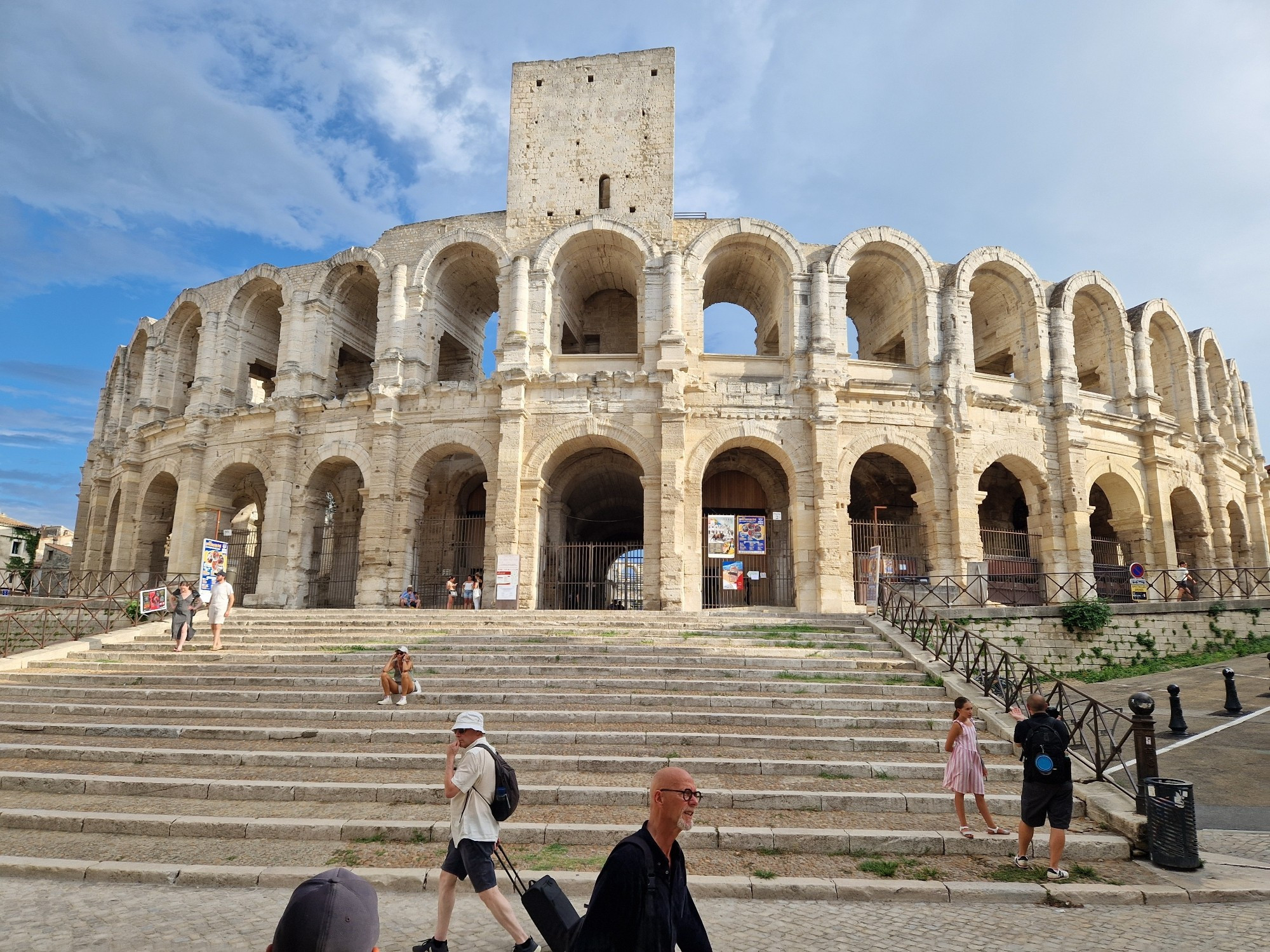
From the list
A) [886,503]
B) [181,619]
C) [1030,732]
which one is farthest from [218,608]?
[886,503]

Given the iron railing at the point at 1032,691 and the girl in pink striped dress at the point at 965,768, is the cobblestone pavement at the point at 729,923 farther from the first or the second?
the iron railing at the point at 1032,691

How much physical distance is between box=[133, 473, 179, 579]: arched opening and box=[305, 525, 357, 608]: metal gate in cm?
483

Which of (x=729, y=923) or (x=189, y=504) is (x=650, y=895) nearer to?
(x=729, y=923)

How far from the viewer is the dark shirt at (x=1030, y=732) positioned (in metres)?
5.77

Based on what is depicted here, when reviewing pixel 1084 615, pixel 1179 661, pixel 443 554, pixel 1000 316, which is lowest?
pixel 1179 661

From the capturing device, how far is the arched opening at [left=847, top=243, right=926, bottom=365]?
2023 cm

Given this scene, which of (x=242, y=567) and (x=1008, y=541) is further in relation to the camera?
(x=242, y=567)

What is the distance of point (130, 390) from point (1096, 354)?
112 ft

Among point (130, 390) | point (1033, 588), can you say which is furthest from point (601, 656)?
point (130, 390)

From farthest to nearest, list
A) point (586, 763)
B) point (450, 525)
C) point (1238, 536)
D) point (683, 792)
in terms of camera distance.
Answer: point (1238, 536) → point (450, 525) → point (586, 763) → point (683, 792)

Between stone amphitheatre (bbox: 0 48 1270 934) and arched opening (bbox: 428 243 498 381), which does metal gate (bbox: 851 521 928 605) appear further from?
arched opening (bbox: 428 243 498 381)

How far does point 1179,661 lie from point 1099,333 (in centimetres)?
1123

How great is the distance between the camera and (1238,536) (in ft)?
82.7

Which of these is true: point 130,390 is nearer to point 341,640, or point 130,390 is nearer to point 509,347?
point 509,347
